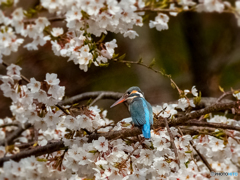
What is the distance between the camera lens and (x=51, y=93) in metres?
0.97

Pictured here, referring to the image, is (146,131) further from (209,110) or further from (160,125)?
(209,110)

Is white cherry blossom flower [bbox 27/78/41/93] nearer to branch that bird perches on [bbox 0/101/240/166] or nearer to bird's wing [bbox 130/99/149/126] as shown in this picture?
branch that bird perches on [bbox 0/101/240/166]

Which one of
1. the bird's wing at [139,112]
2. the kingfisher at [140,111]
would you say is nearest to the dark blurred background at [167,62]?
the kingfisher at [140,111]

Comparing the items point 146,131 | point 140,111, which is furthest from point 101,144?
point 140,111

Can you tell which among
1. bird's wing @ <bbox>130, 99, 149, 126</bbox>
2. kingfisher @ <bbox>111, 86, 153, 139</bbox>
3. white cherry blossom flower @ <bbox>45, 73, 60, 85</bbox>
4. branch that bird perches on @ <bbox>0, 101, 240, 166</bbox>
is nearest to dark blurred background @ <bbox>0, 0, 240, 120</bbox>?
kingfisher @ <bbox>111, 86, 153, 139</bbox>

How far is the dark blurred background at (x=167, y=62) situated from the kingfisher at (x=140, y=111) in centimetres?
94

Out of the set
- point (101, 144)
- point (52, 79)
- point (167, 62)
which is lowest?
point (101, 144)

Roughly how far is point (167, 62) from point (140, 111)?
6.33 feet

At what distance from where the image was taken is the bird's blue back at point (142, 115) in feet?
3.38

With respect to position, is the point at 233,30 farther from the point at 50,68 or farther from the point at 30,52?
the point at 30,52

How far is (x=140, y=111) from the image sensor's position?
3.88 feet

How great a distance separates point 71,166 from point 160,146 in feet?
1.18

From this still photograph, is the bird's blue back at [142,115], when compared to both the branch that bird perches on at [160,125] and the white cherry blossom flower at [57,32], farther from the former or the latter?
the white cherry blossom flower at [57,32]

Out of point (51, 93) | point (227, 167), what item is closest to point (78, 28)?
point (51, 93)
